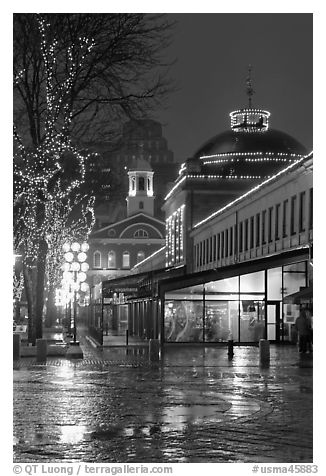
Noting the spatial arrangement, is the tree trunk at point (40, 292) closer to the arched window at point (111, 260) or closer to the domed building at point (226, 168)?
the domed building at point (226, 168)

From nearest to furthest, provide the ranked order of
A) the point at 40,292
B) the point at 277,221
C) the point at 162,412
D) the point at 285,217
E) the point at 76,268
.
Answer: the point at 162,412
the point at 40,292
the point at 76,268
the point at 285,217
the point at 277,221

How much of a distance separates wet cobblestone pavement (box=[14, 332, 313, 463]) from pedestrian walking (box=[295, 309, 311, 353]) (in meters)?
4.69

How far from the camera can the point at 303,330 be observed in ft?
131

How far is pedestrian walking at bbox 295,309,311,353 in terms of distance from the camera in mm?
39250

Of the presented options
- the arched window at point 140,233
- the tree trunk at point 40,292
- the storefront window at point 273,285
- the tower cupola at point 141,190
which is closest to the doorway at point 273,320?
the storefront window at point 273,285

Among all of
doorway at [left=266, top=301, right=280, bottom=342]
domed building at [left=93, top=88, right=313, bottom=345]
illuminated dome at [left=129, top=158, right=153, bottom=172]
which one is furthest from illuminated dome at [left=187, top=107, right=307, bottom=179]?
illuminated dome at [left=129, top=158, right=153, bottom=172]

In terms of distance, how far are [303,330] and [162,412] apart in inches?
840

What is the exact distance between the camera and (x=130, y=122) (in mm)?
41219

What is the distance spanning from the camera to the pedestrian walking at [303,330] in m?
39.2

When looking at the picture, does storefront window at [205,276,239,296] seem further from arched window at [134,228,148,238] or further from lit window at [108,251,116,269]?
lit window at [108,251,116,269]

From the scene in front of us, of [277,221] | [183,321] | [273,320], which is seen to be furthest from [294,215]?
[183,321]

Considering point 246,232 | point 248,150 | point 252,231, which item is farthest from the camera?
point 248,150

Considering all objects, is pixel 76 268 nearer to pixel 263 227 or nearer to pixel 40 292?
pixel 40 292

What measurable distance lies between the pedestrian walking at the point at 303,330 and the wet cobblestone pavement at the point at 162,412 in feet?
15.4
